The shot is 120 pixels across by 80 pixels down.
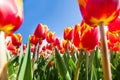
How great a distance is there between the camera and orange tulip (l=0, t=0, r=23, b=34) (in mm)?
1134

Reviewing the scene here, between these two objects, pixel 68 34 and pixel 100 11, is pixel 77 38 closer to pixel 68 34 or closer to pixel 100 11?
pixel 100 11

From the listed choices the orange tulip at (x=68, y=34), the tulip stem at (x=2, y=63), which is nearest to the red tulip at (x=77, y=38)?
the tulip stem at (x=2, y=63)

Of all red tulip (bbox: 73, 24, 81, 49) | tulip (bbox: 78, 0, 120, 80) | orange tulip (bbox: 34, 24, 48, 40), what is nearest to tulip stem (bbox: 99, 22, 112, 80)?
tulip (bbox: 78, 0, 120, 80)

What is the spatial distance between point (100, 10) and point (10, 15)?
0.38 m

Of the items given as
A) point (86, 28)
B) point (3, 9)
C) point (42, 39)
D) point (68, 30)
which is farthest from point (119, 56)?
point (3, 9)

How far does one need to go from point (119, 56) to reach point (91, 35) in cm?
277

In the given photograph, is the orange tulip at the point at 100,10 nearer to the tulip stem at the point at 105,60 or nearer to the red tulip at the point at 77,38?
the tulip stem at the point at 105,60

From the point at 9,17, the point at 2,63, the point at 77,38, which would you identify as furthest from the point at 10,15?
the point at 77,38

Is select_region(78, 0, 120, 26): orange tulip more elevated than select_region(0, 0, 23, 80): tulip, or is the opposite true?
select_region(78, 0, 120, 26): orange tulip

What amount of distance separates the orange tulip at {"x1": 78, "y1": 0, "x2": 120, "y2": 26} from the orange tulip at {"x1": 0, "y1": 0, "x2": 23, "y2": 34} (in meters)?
0.29

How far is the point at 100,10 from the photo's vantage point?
1323 mm

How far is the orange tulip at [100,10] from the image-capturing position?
1.30 metres

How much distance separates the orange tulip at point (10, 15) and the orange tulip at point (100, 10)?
0.29 metres

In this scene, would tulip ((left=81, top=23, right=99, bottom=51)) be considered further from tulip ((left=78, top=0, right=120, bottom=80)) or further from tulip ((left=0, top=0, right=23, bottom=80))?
tulip ((left=0, top=0, right=23, bottom=80))
